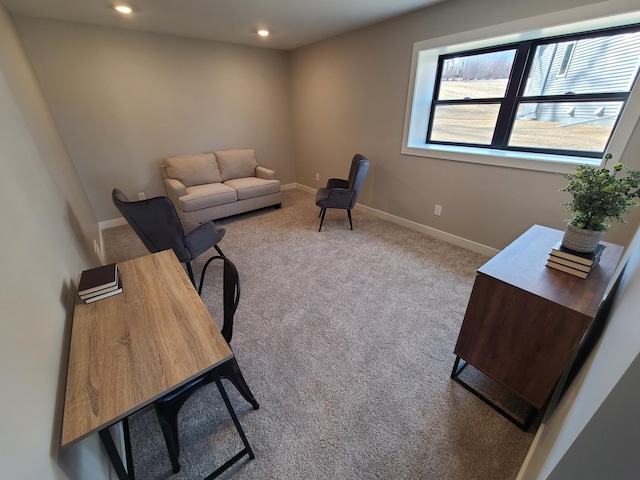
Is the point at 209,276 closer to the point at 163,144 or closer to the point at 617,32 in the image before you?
the point at 163,144

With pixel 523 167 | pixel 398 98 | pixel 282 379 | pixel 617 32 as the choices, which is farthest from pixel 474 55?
pixel 282 379

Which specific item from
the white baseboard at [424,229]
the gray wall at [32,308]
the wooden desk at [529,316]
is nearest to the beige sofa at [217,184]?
the white baseboard at [424,229]

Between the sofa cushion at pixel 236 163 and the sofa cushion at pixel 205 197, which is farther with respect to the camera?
the sofa cushion at pixel 236 163

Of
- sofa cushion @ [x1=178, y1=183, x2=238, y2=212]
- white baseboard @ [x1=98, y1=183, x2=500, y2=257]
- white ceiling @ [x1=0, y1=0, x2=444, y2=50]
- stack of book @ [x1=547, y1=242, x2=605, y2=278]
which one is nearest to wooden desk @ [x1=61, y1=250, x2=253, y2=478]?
stack of book @ [x1=547, y1=242, x2=605, y2=278]

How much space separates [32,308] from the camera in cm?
86

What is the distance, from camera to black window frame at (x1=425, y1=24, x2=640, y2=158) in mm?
1961

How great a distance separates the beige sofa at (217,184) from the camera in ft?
11.2

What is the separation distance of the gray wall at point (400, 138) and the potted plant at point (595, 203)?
1335 mm

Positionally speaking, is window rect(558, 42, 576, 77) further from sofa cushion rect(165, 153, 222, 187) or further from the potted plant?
sofa cushion rect(165, 153, 222, 187)

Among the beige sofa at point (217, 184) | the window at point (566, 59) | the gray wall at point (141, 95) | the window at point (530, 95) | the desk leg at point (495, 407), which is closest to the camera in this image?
the desk leg at point (495, 407)

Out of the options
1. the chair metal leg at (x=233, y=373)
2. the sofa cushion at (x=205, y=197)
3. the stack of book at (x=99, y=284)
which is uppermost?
the stack of book at (x=99, y=284)

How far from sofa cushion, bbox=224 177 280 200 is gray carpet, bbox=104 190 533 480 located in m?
1.32

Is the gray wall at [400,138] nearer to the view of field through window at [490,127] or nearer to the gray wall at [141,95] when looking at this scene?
the view of field through window at [490,127]

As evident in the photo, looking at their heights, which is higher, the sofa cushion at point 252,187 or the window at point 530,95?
the window at point 530,95
